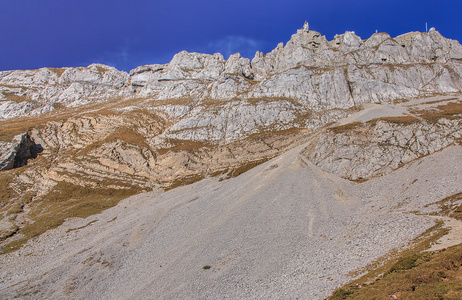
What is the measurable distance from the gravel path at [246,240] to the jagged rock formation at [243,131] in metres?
10.8

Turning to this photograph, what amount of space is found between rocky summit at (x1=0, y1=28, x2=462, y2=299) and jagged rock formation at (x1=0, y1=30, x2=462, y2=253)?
74 cm

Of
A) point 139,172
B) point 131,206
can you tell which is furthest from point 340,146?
point 139,172

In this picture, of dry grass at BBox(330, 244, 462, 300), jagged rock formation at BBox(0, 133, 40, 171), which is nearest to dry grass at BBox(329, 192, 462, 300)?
dry grass at BBox(330, 244, 462, 300)

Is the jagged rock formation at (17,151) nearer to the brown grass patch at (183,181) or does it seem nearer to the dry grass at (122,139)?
the dry grass at (122,139)

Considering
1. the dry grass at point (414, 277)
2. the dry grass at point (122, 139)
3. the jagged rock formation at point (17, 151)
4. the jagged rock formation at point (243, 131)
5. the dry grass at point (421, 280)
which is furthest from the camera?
the dry grass at point (122, 139)

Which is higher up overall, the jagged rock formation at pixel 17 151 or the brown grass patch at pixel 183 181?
the jagged rock formation at pixel 17 151

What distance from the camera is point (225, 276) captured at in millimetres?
32094

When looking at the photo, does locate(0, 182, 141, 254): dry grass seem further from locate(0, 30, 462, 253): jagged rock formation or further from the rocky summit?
the rocky summit

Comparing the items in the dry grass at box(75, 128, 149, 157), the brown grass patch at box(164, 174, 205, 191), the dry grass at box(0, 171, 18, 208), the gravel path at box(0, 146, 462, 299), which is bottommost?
the gravel path at box(0, 146, 462, 299)

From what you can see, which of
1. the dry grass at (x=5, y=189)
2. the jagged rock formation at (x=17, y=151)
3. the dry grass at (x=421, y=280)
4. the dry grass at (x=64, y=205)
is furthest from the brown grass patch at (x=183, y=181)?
the dry grass at (x=421, y=280)

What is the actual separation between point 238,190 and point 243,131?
232ft

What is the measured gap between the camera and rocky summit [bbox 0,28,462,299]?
33375mm

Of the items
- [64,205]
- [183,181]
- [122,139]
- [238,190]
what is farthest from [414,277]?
[122,139]

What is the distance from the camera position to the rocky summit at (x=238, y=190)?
33375 mm
